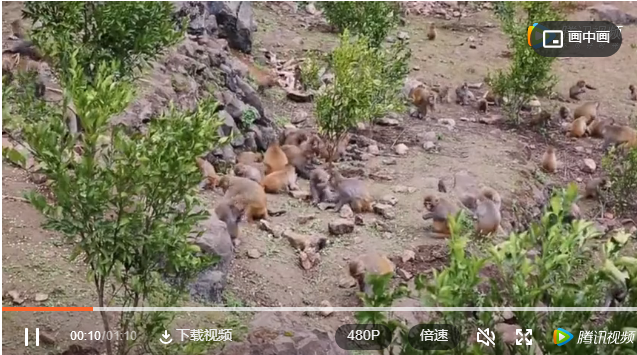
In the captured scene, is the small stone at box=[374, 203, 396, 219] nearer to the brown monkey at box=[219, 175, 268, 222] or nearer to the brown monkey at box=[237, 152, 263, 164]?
the brown monkey at box=[219, 175, 268, 222]

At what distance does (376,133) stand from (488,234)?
164cm

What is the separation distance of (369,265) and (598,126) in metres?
2.20

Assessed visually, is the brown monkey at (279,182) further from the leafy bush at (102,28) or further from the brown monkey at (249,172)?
the leafy bush at (102,28)

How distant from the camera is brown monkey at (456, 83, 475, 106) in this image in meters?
4.95

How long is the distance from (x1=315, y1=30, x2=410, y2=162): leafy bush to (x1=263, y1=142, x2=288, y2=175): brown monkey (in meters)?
0.27

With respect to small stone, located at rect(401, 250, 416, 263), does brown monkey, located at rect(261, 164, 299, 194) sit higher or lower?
lower

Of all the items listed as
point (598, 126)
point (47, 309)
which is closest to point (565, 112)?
point (598, 126)

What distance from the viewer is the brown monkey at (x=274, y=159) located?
403cm

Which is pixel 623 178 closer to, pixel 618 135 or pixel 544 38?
pixel 618 135

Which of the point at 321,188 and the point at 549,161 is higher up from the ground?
the point at 549,161

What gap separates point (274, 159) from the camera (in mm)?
4078

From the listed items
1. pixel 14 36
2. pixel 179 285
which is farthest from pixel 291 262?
pixel 14 36

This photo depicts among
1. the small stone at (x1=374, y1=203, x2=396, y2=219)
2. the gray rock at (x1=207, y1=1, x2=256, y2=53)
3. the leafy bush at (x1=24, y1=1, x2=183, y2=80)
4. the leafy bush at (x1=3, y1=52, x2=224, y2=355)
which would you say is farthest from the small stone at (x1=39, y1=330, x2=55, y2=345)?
the gray rock at (x1=207, y1=1, x2=256, y2=53)

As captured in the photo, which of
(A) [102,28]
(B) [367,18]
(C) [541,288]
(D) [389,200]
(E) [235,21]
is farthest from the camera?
(E) [235,21]
